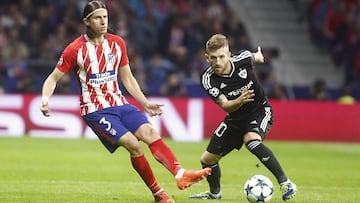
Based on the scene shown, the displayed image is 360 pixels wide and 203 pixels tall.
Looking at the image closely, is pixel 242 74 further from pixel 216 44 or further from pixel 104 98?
pixel 104 98

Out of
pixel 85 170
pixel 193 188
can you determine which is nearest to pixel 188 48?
pixel 85 170

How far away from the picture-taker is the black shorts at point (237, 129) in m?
9.91

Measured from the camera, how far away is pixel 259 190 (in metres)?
9.40

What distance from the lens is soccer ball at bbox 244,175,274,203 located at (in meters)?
9.39

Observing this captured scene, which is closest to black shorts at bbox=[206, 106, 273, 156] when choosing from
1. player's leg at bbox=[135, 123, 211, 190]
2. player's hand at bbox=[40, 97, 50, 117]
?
player's leg at bbox=[135, 123, 211, 190]

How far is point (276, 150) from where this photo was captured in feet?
61.2

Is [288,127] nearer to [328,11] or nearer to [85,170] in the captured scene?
[328,11]

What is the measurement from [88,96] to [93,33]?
2.28 ft

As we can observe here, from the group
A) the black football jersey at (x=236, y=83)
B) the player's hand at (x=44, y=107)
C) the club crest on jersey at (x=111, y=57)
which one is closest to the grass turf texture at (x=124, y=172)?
the black football jersey at (x=236, y=83)

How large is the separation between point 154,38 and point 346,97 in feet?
18.4

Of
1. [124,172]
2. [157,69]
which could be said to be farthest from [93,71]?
[157,69]

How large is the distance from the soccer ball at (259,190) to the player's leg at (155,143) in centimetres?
87

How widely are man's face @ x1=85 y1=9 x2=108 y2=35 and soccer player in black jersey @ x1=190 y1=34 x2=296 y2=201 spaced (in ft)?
3.87

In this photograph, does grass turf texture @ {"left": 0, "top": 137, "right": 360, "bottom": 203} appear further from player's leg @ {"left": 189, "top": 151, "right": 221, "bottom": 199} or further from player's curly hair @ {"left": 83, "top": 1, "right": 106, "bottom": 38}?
player's curly hair @ {"left": 83, "top": 1, "right": 106, "bottom": 38}
